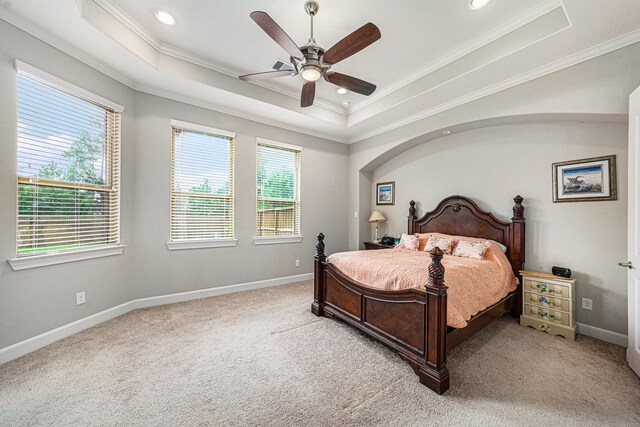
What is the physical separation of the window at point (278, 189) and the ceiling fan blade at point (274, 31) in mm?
2283

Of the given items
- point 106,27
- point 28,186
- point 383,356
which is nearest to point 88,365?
point 28,186

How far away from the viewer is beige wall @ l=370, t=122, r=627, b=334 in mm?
2676

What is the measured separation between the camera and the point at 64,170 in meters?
2.63

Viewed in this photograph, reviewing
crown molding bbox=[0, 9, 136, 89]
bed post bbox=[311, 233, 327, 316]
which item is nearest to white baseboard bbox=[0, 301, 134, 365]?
bed post bbox=[311, 233, 327, 316]

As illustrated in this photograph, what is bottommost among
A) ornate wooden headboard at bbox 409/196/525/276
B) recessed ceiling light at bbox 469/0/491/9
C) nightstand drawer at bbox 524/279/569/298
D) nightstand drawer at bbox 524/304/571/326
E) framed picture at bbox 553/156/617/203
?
nightstand drawer at bbox 524/304/571/326

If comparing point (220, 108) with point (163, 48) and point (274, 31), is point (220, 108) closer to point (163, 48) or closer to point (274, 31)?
point (163, 48)

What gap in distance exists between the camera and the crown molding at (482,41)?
7.61 ft

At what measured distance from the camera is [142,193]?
3387 millimetres

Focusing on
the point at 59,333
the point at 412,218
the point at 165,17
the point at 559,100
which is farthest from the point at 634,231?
the point at 59,333

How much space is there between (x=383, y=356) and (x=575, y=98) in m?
3.16

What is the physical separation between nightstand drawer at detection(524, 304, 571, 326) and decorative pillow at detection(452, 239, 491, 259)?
2.45ft

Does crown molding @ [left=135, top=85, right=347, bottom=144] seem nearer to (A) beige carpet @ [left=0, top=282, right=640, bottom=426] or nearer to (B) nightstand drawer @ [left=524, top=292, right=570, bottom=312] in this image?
(A) beige carpet @ [left=0, top=282, right=640, bottom=426]

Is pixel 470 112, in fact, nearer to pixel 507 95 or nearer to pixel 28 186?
pixel 507 95

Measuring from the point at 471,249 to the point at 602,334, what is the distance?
1422mm
